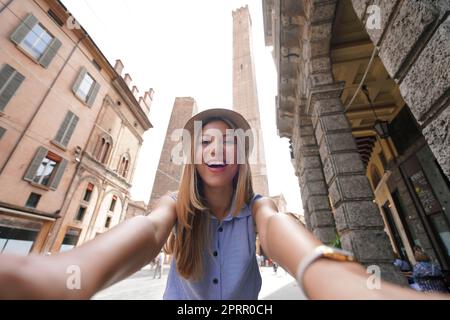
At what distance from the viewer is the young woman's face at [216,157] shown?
4.75 feet

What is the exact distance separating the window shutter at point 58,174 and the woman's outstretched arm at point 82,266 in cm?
1614

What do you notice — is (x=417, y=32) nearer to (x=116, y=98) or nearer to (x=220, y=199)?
(x=220, y=199)

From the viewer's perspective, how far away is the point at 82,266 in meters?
0.64

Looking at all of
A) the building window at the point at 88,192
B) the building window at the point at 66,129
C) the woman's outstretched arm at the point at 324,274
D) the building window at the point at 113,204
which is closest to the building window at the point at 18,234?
the building window at the point at 88,192

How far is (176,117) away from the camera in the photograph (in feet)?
114

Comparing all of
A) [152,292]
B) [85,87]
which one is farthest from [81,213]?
[152,292]

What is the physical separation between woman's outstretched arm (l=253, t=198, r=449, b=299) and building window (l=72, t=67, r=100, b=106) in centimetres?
1871

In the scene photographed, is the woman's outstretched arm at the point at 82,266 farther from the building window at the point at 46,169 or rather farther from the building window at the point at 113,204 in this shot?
the building window at the point at 113,204

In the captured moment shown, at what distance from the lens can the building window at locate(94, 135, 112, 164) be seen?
1676 centimetres

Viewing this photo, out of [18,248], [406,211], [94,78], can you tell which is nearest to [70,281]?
[406,211]

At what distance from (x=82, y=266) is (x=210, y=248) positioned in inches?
33.9

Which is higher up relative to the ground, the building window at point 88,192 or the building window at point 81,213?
the building window at point 88,192

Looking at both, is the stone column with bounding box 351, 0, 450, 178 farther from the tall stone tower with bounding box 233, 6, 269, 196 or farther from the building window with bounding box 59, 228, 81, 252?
the tall stone tower with bounding box 233, 6, 269, 196
